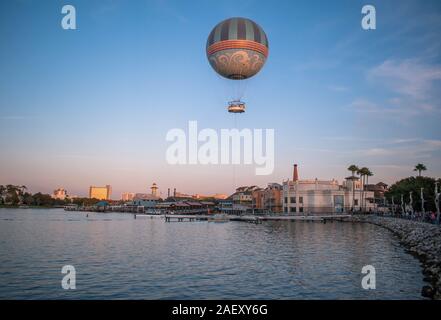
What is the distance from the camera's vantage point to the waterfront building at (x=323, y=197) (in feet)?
355

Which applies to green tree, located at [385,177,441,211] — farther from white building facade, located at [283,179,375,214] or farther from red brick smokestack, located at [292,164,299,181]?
red brick smokestack, located at [292,164,299,181]

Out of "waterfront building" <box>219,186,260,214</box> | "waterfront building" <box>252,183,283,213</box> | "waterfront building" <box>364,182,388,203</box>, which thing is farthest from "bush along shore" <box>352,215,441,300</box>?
"waterfront building" <box>219,186,260,214</box>

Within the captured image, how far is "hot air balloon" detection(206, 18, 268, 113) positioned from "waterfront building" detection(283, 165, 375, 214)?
239ft

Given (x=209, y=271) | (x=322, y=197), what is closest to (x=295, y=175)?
(x=322, y=197)

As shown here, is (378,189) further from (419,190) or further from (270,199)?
(419,190)

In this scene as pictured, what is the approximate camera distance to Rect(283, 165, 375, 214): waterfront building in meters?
108

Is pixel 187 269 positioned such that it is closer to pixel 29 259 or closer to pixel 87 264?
pixel 87 264

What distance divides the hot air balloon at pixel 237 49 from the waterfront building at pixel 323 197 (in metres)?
72.7

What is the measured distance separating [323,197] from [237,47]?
259ft

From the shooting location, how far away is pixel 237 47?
37.7 metres

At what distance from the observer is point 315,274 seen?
1078 inches

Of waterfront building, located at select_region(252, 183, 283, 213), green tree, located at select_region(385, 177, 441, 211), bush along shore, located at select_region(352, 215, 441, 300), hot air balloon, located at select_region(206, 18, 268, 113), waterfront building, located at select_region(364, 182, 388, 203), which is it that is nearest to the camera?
bush along shore, located at select_region(352, 215, 441, 300)
